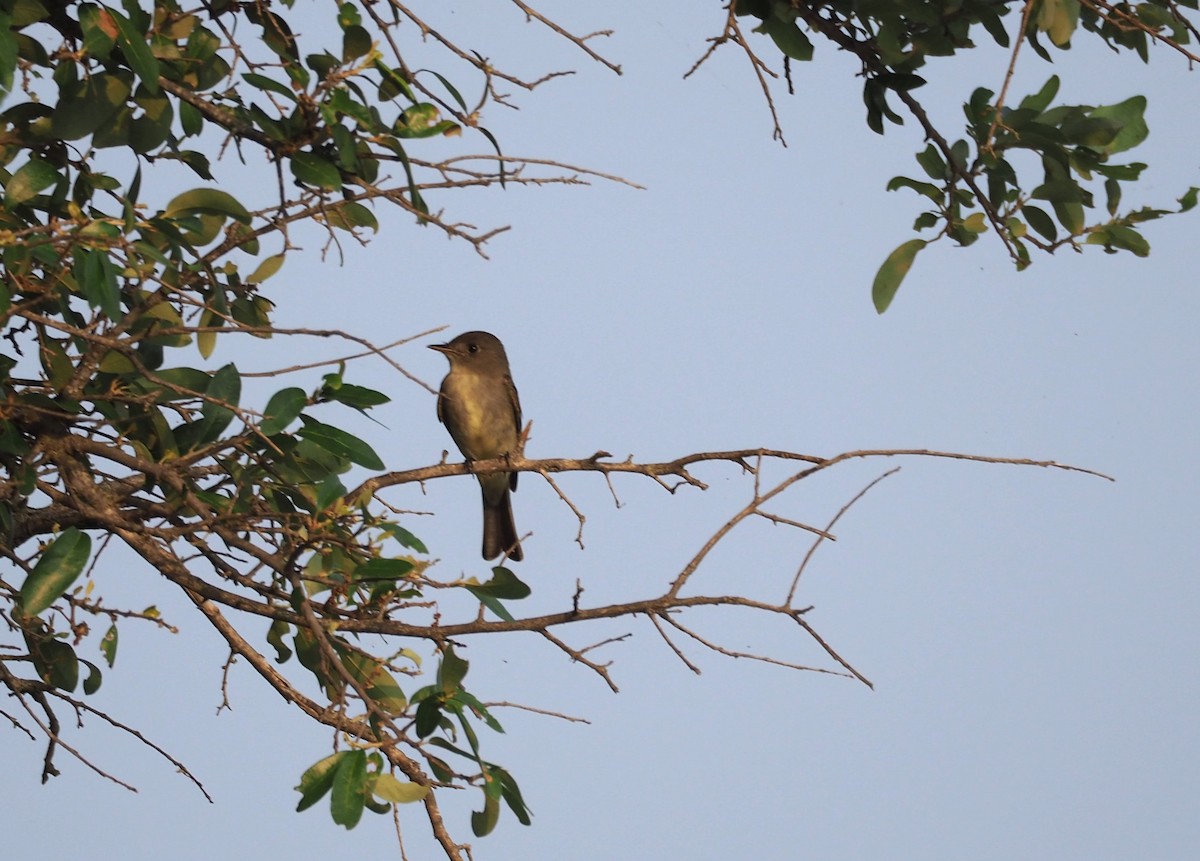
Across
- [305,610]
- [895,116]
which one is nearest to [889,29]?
[895,116]

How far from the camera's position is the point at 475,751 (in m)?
3.22

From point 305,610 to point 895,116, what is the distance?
2.36 metres

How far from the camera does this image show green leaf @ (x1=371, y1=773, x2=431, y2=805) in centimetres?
311

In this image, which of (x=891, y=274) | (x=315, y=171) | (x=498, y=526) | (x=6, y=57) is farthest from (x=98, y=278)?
(x=498, y=526)

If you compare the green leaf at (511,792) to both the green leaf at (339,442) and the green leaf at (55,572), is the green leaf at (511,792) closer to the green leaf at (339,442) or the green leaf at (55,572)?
the green leaf at (339,442)

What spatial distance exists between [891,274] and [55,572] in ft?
7.37

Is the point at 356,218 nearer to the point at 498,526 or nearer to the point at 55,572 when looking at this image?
the point at 55,572

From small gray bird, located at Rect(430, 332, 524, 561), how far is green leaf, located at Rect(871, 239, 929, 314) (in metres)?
3.57

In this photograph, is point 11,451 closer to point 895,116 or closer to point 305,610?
point 305,610

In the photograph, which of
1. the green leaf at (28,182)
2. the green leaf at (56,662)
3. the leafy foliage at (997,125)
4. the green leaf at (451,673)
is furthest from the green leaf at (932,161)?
the green leaf at (56,662)

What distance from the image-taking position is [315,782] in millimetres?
3049

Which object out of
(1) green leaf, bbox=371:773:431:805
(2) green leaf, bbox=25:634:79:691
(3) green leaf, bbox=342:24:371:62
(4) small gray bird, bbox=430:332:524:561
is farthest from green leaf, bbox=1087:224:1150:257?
(4) small gray bird, bbox=430:332:524:561

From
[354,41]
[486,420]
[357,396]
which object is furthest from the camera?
[486,420]

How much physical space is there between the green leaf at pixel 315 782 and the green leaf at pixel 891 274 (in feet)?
6.04
